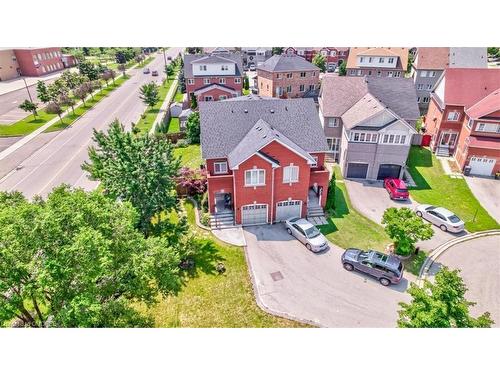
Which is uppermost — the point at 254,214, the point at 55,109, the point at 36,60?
the point at 36,60

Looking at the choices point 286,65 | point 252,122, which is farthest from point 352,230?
point 286,65

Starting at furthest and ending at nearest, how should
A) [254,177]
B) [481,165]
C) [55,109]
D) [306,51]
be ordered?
[306,51], [55,109], [481,165], [254,177]

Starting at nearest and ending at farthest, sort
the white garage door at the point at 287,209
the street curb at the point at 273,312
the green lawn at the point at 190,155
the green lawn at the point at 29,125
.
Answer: the street curb at the point at 273,312, the white garage door at the point at 287,209, the green lawn at the point at 190,155, the green lawn at the point at 29,125

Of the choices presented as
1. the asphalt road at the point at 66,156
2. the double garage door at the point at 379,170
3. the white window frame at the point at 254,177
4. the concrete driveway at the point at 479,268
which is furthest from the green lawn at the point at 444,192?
the asphalt road at the point at 66,156

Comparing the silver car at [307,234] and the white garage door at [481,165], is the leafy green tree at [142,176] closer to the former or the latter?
the silver car at [307,234]

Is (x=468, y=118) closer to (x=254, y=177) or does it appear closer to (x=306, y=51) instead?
(x=254, y=177)

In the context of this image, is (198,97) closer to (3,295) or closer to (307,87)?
(307,87)
